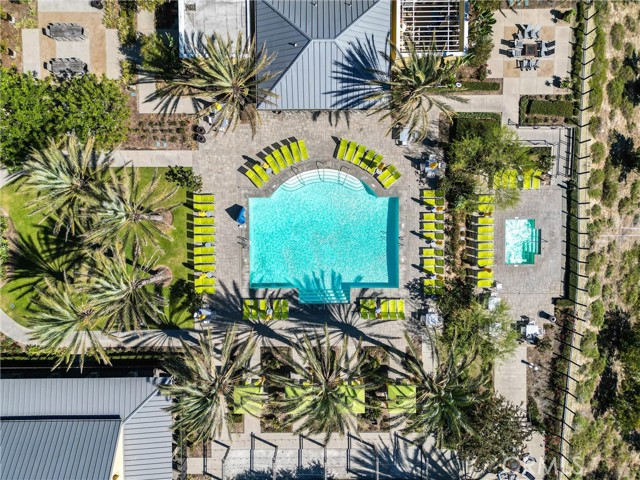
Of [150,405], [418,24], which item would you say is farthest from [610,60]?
[150,405]

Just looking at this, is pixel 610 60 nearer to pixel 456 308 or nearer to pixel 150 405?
pixel 456 308

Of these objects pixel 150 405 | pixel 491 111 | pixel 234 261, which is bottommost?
pixel 150 405

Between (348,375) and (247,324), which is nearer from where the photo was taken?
(348,375)

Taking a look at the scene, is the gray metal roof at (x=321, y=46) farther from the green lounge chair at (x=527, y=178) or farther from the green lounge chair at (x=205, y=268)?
the green lounge chair at (x=527, y=178)

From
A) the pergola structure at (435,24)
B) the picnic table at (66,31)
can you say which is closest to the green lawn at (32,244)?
the picnic table at (66,31)

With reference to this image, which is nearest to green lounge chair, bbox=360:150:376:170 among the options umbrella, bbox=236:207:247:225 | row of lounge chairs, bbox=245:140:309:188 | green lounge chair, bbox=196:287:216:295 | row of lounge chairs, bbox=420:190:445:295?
row of lounge chairs, bbox=245:140:309:188

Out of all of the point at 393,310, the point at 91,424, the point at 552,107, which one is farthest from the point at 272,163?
the point at 91,424

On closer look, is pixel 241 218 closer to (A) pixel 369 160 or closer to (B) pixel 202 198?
(B) pixel 202 198
